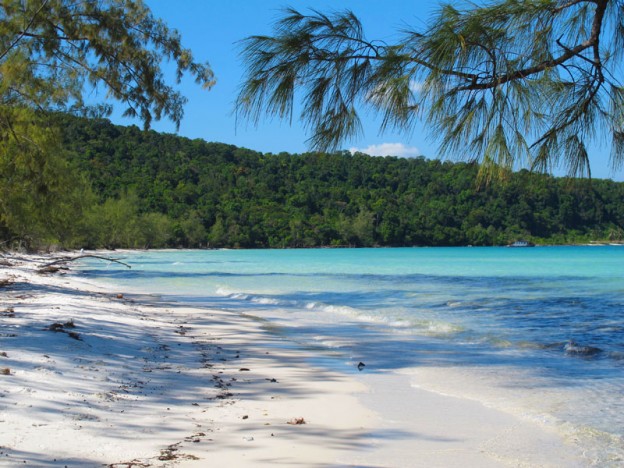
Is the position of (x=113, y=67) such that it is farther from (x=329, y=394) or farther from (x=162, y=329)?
(x=329, y=394)

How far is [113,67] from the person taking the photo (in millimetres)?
8328

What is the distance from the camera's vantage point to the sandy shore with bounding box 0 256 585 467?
138 inches

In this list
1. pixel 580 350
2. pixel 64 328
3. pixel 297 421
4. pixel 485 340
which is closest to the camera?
pixel 297 421

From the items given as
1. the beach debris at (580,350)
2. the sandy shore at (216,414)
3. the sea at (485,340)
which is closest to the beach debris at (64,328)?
the sandy shore at (216,414)

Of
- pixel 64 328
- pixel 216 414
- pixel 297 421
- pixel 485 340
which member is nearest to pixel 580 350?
pixel 485 340

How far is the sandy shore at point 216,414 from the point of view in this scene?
349 cm

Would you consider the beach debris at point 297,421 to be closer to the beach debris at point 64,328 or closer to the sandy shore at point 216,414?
the sandy shore at point 216,414

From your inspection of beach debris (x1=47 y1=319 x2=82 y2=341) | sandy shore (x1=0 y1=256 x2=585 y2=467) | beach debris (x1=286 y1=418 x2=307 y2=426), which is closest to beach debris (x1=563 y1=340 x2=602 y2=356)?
sandy shore (x1=0 y1=256 x2=585 y2=467)

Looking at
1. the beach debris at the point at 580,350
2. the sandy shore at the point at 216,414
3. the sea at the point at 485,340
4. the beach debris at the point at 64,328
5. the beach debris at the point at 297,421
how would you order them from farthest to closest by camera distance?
the beach debris at the point at 580,350
the beach debris at the point at 64,328
the sea at the point at 485,340
the beach debris at the point at 297,421
the sandy shore at the point at 216,414

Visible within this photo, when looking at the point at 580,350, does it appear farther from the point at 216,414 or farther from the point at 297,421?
the point at 216,414


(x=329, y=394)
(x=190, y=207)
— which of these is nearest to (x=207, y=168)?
(x=190, y=207)

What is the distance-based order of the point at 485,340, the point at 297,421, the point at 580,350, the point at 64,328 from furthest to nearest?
the point at 485,340, the point at 580,350, the point at 64,328, the point at 297,421

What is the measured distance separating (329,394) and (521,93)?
3.36 m

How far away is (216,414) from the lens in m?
4.42
